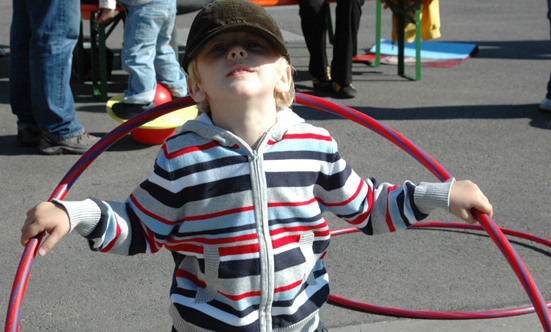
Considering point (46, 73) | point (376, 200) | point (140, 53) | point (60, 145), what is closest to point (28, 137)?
point (60, 145)

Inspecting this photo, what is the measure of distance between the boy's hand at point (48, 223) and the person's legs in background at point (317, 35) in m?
5.00

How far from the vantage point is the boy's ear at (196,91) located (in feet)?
5.92

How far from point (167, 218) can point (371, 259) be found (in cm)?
163

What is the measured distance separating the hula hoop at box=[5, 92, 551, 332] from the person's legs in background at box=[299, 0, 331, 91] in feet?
13.5

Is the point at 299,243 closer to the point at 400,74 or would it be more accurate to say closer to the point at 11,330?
the point at 11,330

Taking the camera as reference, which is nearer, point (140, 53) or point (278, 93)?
point (278, 93)

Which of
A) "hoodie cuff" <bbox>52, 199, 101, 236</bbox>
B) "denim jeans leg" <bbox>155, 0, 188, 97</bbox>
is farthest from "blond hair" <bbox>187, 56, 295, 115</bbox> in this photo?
"denim jeans leg" <bbox>155, 0, 188, 97</bbox>

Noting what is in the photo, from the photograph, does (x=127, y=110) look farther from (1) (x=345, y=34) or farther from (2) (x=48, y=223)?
(2) (x=48, y=223)

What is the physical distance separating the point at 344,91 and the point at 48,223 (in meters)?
4.94

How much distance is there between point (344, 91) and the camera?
624 cm

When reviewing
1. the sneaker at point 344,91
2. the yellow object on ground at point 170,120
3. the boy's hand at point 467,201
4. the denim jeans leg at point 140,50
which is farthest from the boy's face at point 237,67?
the sneaker at point 344,91

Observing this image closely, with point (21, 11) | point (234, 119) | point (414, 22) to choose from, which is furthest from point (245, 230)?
point (414, 22)

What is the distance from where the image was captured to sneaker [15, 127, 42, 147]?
4.65 m

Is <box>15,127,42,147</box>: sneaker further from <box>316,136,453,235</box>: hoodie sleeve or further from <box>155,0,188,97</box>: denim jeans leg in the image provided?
<box>316,136,453,235</box>: hoodie sleeve
